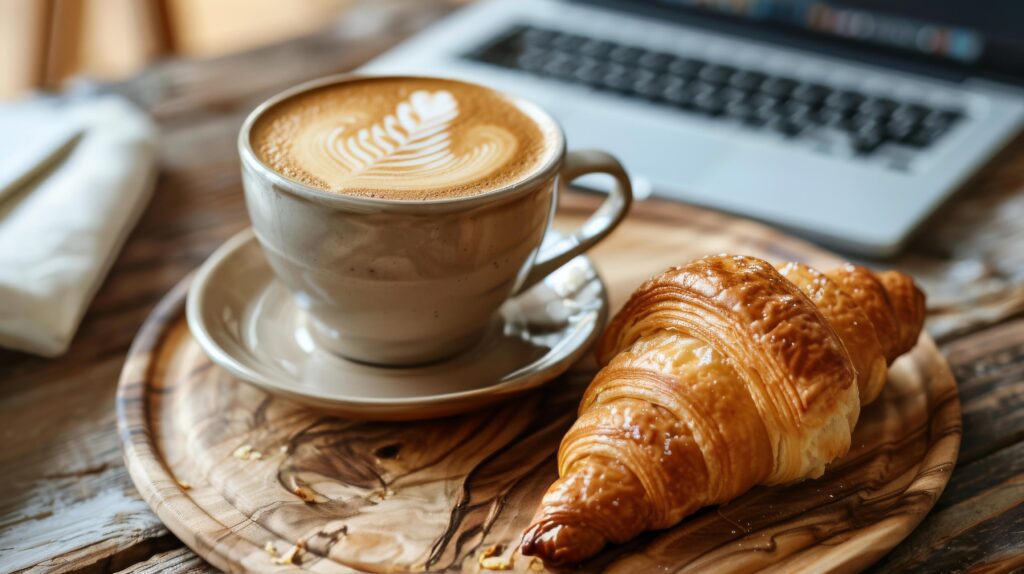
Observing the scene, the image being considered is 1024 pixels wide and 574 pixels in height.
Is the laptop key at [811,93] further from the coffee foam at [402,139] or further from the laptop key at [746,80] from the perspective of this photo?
the coffee foam at [402,139]

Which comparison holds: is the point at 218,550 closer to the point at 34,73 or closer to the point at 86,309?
Answer: the point at 86,309

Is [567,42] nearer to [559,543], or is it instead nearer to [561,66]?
[561,66]

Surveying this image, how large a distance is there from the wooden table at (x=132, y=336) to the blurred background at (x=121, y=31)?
0.32 m

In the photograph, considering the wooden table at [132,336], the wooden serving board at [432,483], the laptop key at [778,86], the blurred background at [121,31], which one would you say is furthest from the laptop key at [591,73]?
the wooden serving board at [432,483]

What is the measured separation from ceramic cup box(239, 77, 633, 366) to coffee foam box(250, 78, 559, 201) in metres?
0.02

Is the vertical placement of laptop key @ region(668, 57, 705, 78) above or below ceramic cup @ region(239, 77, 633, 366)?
below

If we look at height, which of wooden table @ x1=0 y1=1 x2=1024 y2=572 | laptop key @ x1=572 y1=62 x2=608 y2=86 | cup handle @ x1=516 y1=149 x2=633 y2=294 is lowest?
wooden table @ x1=0 y1=1 x2=1024 y2=572

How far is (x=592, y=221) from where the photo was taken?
948mm

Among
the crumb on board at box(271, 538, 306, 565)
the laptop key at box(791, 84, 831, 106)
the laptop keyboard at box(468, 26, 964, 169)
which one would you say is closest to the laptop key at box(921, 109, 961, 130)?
the laptop keyboard at box(468, 26, 964, 169)

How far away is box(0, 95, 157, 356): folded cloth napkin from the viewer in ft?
3.04

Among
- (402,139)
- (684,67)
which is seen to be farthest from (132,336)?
(684,67)

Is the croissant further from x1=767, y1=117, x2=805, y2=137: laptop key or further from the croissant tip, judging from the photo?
x1=767, y1=117, x2=805, y2=137: laptop key

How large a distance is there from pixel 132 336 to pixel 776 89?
0.96 m

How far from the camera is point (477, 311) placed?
86 cm
